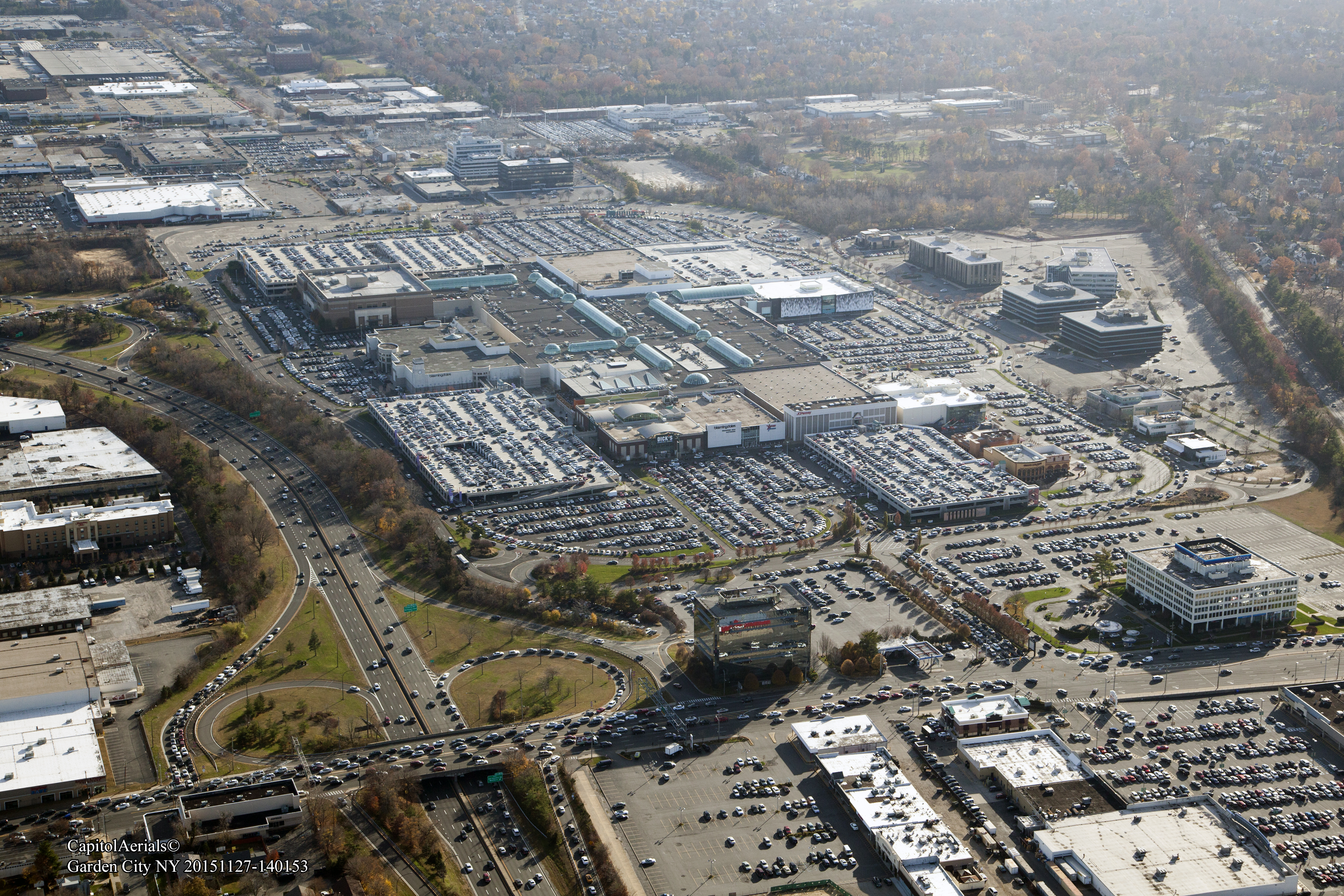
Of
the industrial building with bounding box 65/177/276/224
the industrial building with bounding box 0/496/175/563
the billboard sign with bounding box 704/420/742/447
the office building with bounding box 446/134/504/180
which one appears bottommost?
the industrial building with bounding box 65/177/276/224

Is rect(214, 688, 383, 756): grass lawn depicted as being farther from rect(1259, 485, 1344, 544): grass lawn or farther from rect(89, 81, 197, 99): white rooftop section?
rect(89, 81, 197, 99): white rooftop section

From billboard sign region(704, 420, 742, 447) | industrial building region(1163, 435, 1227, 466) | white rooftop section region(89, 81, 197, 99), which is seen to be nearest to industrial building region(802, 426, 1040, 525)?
billboard sign region(704, 420, 742, 447)

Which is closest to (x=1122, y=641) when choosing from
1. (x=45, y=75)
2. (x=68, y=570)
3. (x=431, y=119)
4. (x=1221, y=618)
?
(x=1221, y=618)

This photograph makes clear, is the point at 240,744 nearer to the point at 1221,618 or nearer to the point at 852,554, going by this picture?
the point at 852,554

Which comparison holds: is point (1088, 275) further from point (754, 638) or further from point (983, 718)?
point (983, 718)

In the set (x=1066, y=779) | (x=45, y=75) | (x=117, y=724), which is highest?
(x=1066, y=779)

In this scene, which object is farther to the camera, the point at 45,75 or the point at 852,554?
the point at 45,75

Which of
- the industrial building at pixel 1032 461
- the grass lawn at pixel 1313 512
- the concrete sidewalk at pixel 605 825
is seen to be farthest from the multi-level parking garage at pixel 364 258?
the concrete sidewalk at pixel 605 825

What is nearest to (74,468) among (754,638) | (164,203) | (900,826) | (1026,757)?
(754,638)
